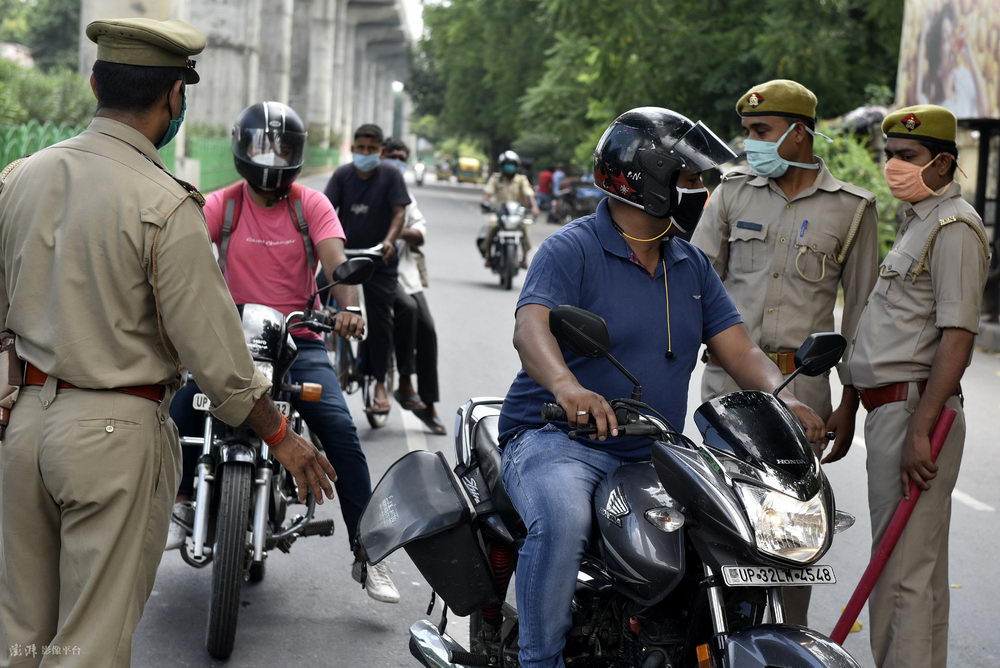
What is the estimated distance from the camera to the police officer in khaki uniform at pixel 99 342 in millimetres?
3203

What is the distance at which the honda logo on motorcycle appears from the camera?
3.38 metres

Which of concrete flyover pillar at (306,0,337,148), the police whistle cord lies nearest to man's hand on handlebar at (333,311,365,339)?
the police whistle cord

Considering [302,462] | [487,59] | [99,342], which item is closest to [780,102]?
[302,462]

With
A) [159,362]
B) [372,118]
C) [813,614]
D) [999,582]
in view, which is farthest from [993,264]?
[372,118]

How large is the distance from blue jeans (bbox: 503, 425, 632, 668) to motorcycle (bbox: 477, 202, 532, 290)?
1590 centimetres

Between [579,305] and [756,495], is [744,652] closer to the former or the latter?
[756,495]

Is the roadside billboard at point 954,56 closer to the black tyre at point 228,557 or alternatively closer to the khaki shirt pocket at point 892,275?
the khaki shirt pocket at point 892,275

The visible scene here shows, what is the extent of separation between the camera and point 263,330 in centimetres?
510

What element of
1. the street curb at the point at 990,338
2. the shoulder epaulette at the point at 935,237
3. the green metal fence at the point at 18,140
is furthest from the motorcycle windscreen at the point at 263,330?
the street curb at the point at 990,338

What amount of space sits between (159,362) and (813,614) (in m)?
3.53

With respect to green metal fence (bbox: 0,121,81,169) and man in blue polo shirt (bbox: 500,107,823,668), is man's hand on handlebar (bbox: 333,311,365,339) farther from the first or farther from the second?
green metal fence (bbox: 0,121,81,169)

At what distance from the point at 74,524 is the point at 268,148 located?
2670 millimetres

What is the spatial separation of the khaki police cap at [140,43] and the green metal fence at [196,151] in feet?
12.4

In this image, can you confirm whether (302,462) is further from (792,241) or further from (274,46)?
(274,46)
